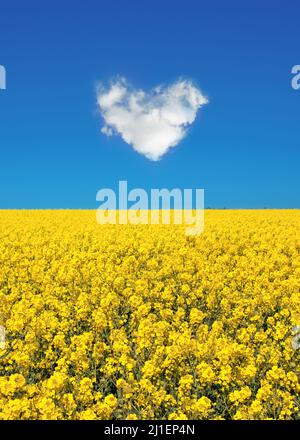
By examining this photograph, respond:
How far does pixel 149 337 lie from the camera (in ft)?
23.7

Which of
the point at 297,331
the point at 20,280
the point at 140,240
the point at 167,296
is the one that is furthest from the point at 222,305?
the point at 140,240

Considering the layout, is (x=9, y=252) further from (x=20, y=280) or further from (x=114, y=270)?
(x=114, y=270)

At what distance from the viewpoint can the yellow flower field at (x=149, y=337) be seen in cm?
556

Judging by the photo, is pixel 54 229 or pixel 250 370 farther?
pixel 54 229

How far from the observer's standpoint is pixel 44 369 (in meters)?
7.18

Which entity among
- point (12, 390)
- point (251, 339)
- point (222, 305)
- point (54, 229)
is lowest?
point (12, 390)

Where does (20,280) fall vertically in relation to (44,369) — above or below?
above

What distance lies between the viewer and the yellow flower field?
556cm

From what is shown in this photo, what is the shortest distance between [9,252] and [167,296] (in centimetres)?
771
